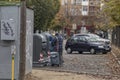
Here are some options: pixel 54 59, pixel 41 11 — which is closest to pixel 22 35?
pixel 54 59

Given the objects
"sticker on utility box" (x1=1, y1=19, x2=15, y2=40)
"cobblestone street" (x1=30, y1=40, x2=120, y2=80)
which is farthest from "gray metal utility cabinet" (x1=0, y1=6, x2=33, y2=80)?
"cobblestone street" (x1=30, y1=40, x2=120, y2=80)

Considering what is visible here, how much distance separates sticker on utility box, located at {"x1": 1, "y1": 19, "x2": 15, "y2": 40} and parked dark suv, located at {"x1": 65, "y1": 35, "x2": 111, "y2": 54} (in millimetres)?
24073

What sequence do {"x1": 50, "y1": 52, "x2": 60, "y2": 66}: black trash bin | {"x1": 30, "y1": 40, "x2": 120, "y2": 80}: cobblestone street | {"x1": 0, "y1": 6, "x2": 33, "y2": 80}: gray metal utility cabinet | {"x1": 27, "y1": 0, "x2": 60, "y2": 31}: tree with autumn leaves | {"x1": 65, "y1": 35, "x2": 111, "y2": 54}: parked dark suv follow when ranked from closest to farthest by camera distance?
{"x1": 0, "y1": 6, "x2": 33, "y2": 80}: gray metal utility cabinet < {"x1": 30, "y1": 40, "x2": 120, "y2": 80}: cobblestone street < {"x1": 50, "y1": 52, "x2": 60, "y2": 66}: black trash bin < {"x1": 27, "y1": 0, "x2": 60, "y2": 31}: tree with autumn leaves < {"x1": 65, "y1": 35, "x2": 111, "y2": 54}: parked dark suv

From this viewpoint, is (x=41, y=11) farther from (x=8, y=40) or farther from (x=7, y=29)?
(x=7, y=29)

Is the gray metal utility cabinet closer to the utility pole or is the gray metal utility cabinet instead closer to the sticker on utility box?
the sticker on utility box

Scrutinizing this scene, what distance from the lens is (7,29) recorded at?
13805 millimetres

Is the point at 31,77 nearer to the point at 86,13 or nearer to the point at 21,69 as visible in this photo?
the point at 21,69

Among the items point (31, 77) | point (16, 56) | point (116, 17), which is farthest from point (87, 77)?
point (116, 17)

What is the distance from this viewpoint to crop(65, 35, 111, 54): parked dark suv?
37.7 meters

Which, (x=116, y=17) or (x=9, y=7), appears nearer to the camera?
(x=9, y=7)

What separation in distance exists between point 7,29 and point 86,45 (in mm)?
24520

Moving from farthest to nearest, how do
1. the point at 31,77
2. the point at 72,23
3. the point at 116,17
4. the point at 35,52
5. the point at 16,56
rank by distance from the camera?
1. the point at 72,23
2. the point at 116,17
3. the point at 35,52
4. the point at 31,77
5. the point at 16,56

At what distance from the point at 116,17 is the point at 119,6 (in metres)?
2.49

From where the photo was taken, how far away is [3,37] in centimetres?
1394
